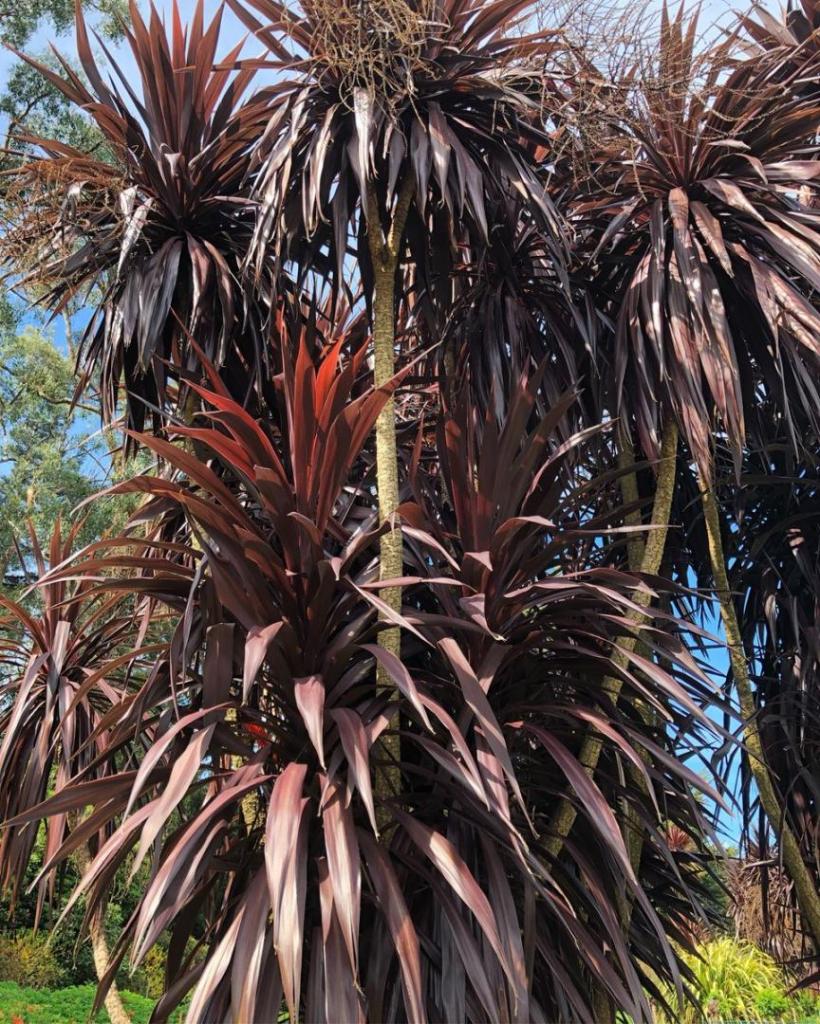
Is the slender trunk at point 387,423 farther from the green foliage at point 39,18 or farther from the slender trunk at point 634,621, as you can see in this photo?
the green foliage at point 39,18

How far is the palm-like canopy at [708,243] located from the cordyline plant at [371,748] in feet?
1.80

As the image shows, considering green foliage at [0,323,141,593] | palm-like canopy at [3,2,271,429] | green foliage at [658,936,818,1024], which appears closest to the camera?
palm-like canopy at [3,2,271,429]

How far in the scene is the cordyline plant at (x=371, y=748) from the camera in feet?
6.93

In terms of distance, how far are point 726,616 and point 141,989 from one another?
660 cm

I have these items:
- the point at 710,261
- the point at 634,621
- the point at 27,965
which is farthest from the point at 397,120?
the point at 27,965

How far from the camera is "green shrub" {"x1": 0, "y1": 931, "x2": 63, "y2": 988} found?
7488 mm

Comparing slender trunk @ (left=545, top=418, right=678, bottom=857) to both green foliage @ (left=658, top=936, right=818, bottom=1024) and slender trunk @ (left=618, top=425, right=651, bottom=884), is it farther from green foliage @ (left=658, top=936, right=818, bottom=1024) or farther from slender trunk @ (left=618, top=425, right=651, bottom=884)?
green foliage @ (left=658, top=936, right=818, bottom=1024)

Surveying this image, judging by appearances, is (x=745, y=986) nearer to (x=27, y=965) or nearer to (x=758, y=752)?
(x=758, y=752)

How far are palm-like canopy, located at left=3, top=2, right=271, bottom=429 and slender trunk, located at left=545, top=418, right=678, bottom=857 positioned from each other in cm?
141

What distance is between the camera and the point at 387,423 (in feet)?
9.32

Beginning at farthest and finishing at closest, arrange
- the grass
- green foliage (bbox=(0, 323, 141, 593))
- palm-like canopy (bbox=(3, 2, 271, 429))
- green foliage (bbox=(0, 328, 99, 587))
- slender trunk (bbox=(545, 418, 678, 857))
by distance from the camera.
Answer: green foliage (bbox=(0, 328, 99, 587)) → green foliage (bbox=(0, 323, 141, 593)) → the grass → palm-like canopy (bbox=(3, 2, 271, 429)) → slender trunk (bbox=(545, 418, 678, 857))

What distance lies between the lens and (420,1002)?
2.01 meters

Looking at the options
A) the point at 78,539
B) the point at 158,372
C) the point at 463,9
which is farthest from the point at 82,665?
the point at 78,539

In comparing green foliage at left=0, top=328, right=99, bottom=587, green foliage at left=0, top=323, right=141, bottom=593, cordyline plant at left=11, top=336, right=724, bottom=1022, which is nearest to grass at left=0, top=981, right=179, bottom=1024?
green foliage at left=0, top=323, right=141, bottom=593
